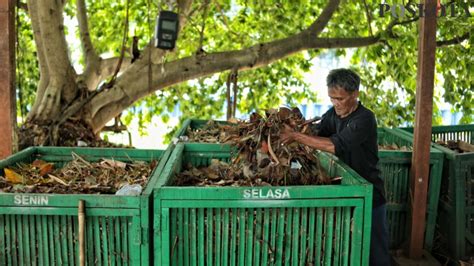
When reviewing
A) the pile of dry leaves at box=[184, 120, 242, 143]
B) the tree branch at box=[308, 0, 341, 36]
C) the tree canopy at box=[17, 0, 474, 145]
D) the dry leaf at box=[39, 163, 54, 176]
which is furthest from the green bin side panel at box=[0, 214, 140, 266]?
the tree branch at box=[308, 0, 341, 36]

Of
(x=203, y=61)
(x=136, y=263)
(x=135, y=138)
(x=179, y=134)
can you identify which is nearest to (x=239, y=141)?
(x=136, y=263)

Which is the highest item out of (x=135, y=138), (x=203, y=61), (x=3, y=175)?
(x=203, y=61)

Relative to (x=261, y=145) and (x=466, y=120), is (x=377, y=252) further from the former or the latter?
(x=466, y=120)

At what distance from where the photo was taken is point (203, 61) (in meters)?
7.46

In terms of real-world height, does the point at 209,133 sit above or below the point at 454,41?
below

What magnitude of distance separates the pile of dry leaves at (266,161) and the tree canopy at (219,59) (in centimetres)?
183

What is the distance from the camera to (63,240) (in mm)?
3049

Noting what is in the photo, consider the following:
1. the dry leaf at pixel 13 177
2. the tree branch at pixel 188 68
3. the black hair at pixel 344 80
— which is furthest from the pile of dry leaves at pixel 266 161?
the tree branch at pixel 188 68

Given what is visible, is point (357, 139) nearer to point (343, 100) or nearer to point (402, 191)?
point (343, 100)

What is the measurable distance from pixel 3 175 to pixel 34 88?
6.85 m

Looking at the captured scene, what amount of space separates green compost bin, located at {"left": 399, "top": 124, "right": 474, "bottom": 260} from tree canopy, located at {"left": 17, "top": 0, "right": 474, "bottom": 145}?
1432 millimetres

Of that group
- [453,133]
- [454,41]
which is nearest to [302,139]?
[453,133]

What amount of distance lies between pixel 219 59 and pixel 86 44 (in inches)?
69.9

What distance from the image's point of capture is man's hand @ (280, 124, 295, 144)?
11.8 ft
